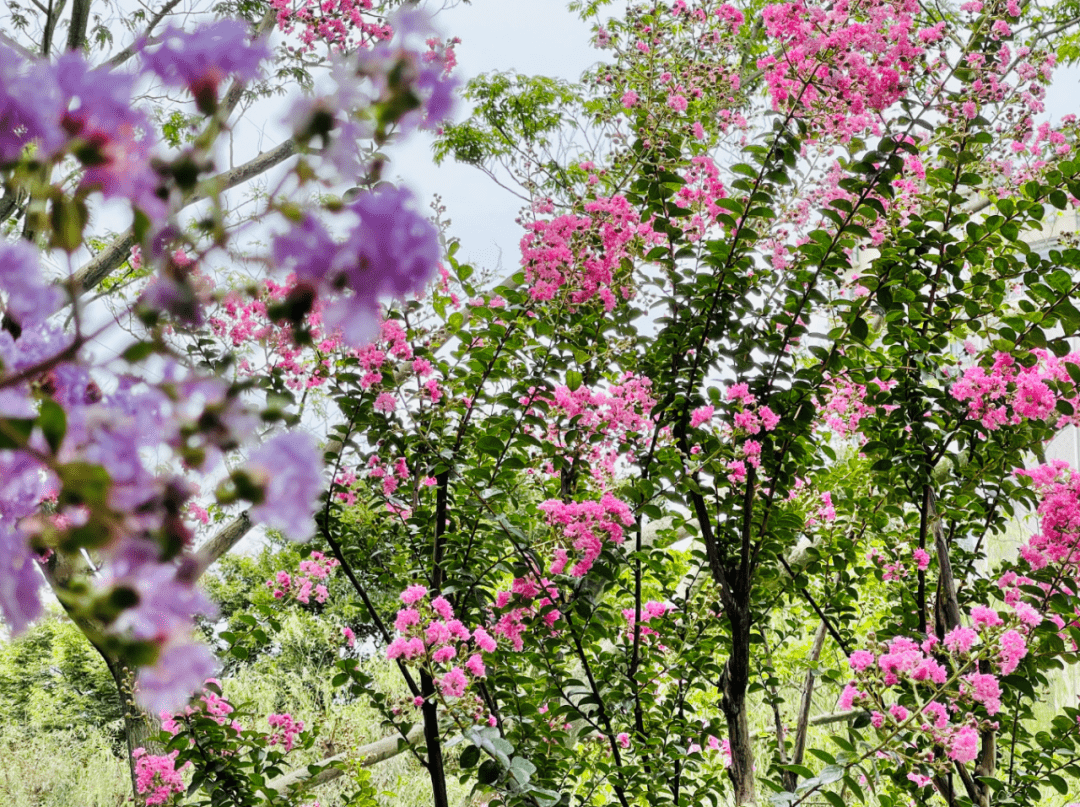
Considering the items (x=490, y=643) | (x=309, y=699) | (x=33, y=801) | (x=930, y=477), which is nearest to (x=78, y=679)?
(x=33, y=801)

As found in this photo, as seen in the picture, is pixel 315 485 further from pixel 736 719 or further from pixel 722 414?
pixel 736 719

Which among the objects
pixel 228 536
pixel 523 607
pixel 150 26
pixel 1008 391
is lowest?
pixel 523 607

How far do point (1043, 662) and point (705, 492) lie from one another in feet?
2.59

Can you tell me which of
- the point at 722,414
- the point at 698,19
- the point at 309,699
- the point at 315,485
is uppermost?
the point at 698,19

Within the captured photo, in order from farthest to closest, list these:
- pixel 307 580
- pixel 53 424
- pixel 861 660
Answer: pixel 307 580 < pixel 861 660 < pixel 53 424

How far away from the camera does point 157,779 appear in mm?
1992

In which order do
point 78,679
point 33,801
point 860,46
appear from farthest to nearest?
point 78,679 → point 33,801 → point 860,46

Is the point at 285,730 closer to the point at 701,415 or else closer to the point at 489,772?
the point at 489,772

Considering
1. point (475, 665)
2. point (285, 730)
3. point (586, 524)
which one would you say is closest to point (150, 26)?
point (285, 730)

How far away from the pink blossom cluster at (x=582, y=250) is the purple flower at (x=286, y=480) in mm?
1396

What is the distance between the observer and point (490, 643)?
4.90ft

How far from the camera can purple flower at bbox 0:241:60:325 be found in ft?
1.27

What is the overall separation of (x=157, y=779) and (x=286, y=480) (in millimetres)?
2070

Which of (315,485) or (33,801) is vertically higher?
(33,801)
